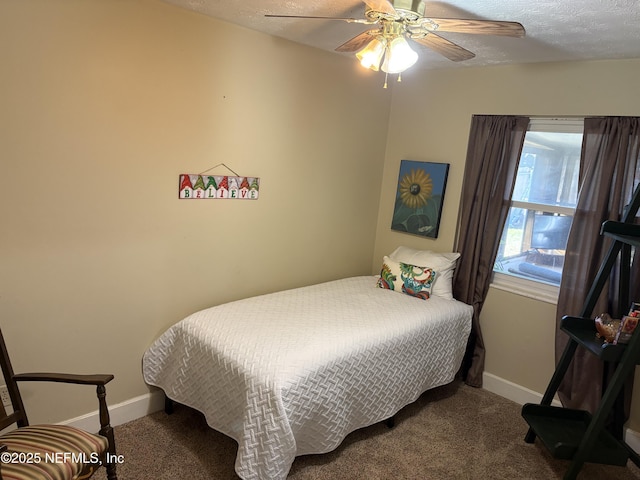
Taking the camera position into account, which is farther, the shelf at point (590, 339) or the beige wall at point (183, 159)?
the shelf at point (590, 339)

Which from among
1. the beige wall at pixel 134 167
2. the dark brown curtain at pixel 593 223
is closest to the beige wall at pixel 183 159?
the beige wall at pixel 134 167

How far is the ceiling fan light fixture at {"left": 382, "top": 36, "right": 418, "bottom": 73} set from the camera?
1.76 metres

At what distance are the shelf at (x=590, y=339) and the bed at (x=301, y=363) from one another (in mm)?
675

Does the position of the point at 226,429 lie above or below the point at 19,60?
below

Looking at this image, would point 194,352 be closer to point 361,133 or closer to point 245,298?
point 245,298

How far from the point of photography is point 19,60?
1839 millimetres

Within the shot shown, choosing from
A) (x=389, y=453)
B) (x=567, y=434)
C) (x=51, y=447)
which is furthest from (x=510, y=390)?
(x=51, y=447)

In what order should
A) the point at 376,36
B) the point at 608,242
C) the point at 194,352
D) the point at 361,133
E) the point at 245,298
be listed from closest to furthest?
the point at 376,36 → the point at 194,352 → the point at 608,242 → the point at 245,298 → the point at 361,133

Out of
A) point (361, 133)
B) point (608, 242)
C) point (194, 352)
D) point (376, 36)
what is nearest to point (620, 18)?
point (376, 36)

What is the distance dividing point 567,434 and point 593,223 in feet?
3.95

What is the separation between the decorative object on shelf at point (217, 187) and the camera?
2.44 m

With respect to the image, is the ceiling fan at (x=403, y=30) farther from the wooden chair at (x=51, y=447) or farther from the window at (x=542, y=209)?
the wooden chair at (x=51, y=447)

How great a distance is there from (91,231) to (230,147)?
2.94 ft

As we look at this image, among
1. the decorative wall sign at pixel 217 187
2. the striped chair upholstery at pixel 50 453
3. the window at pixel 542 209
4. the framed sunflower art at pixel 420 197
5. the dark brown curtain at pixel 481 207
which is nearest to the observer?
the striped chair upholstery at pixel 50 453
